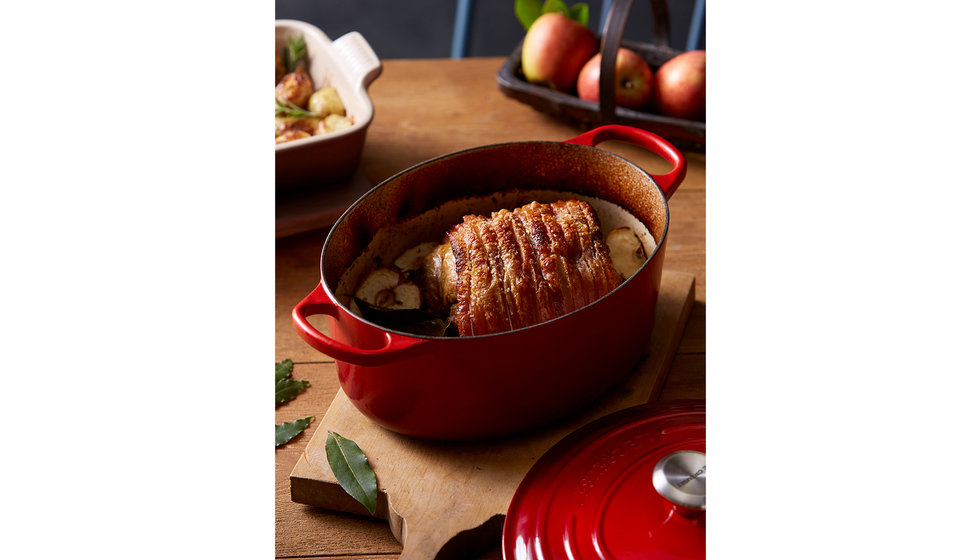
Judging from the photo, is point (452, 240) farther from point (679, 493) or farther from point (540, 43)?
point (540, 43)

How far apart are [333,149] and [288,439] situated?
361mm

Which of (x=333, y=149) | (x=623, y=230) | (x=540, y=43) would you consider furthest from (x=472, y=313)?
(x=540, y=43)

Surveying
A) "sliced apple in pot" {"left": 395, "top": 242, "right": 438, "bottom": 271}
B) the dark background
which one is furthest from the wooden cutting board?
the dark background

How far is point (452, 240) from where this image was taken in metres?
0.66

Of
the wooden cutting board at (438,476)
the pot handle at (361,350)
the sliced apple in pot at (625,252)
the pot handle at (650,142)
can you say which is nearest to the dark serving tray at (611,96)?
the pot handle at (650,142)

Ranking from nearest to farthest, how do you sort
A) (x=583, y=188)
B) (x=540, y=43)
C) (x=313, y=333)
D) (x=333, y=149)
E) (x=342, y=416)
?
1. (x=313, y=333)
2. (x=342, y=416)
3. (x=583, y=188)
4. (x=333, y=149)
5. (x=540, y=43)

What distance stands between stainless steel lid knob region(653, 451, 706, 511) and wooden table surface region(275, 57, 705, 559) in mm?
197

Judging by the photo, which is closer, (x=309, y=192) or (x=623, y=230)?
(x=623, y=230)

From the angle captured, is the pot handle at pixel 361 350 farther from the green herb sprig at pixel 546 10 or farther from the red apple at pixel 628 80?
the green herb sprig at pixel 546 10

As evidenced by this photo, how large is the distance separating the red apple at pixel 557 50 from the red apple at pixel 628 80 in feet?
0.11

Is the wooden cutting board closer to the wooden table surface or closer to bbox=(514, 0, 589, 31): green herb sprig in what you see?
the wooden table surface

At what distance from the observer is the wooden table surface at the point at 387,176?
0.60 m

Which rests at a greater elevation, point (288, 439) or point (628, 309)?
point (628, 309)

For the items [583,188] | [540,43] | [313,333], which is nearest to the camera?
[313,333]
